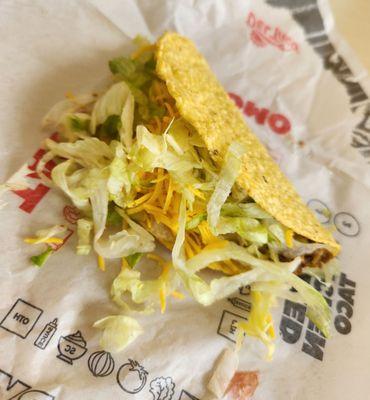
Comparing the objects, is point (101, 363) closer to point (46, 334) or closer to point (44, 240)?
point (46, 334)

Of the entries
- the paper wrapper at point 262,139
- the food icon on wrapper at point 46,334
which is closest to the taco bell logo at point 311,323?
the paper wrapper at point 262,139

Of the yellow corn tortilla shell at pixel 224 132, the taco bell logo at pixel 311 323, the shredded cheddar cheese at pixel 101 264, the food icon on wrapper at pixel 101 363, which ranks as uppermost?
the yellow corn tortilla shell at pixel 224 132

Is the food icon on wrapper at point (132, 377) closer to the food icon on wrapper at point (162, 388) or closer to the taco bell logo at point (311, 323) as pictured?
the food icon on wrapper at point (162, 388)

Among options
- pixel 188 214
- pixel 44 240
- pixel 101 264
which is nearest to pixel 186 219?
pixel 188 214

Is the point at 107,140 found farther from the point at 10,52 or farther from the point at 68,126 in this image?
the point at 10,52

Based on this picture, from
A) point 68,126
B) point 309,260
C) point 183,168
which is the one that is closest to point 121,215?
point 183,168

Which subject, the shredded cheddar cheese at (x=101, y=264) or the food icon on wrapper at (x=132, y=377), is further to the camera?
the shredded cheddar cheese at (x=101, y=264)
